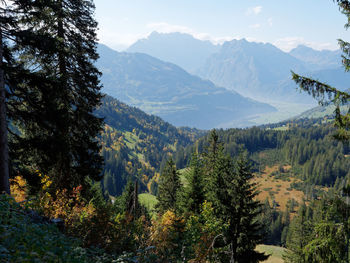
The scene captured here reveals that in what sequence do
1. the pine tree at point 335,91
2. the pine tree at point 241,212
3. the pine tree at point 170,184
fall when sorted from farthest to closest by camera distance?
1. the pine tree at point 170,184
2. the pine tree at point 241,212
3. the pine tree at point 335,91

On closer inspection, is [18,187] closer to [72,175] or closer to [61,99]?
[72,175]

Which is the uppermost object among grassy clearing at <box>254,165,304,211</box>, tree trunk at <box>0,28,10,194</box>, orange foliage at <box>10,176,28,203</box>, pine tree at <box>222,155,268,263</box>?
tree trunk at <box>0,28,10,194</box>

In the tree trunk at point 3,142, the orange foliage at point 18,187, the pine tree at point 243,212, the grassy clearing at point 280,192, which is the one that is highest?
the tree trunk at point 3,142

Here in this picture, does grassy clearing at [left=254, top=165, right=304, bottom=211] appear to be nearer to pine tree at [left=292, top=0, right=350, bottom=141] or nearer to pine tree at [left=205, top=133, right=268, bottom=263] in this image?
pine tree at [left=205, top=133, right=268, bottom=263]

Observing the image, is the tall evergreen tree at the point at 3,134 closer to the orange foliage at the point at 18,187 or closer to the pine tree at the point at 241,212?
the orange foliage at the point at 18,187

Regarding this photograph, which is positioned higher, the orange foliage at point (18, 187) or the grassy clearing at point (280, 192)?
the orange foliage at point (18, 187)

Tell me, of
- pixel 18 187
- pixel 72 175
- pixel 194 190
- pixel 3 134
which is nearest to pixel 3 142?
pixel 3 134

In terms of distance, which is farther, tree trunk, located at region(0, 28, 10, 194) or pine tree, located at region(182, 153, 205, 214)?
pine tree, located at region(182, 153, 205, 214)

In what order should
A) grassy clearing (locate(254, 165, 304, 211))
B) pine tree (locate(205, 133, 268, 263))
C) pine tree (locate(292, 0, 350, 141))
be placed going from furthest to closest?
grassy clearing (locate(254, 165, 304, 211)) → pine tree (locate(205, 133, 268, 263)) → pine tree (locate(292, 0, 350, 141))

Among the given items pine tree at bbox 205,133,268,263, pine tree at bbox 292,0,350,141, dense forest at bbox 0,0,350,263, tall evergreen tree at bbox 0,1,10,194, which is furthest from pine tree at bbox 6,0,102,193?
pine tree at bbox 205,133,268,263

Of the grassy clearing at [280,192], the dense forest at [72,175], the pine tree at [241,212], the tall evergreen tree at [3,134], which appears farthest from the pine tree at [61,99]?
the grassy clearing at [280,192]

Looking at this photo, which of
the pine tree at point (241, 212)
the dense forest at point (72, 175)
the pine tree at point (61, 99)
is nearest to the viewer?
the dense forest at point (72, 175)

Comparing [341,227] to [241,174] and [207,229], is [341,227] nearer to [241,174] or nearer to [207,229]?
[207,229]

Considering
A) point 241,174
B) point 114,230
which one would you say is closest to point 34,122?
point 114,230
